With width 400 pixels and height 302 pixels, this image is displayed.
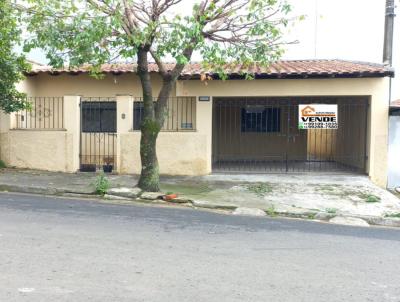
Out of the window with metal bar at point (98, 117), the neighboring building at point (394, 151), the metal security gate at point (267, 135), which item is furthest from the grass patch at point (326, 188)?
the window with metal bar at point (98, 117)

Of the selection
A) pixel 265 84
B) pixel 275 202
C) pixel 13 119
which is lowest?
pixel 275 202

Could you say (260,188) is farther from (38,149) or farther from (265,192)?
(38,149)

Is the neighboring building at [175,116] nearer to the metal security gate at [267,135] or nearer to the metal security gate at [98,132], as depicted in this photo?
the metal security gate at [98,132]

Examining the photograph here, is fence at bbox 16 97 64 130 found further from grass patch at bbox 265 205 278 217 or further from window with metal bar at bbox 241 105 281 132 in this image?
grass patch at bbox 265 205 278 217

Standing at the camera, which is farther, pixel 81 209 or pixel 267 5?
pixel 267 5

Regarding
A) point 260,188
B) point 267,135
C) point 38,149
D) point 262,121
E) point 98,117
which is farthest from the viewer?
point 267,135

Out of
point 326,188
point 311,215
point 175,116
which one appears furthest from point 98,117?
point 311,215

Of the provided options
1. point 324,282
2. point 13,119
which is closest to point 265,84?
point 13,119

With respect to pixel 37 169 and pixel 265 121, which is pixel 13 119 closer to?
pixel 37 169

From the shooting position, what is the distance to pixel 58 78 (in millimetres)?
14492

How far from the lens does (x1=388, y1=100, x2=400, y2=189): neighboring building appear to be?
41.4 feet

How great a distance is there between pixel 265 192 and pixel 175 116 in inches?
194

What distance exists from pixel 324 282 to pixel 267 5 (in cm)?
626

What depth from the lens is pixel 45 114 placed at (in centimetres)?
1444
